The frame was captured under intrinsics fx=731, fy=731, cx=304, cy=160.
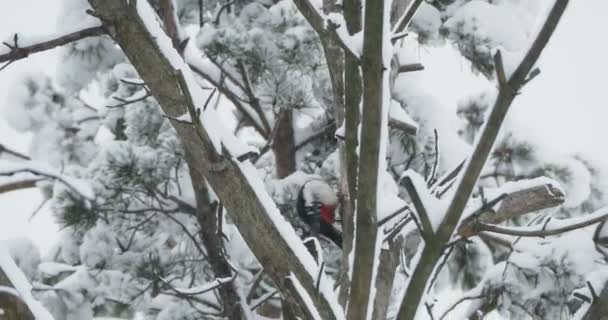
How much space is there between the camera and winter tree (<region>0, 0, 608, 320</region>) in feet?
3.43

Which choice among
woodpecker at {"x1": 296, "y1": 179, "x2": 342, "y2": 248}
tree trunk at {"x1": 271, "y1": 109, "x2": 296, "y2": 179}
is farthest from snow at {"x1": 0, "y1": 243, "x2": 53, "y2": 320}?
tree trunk at {"x1": 271, "y1": 109, "x2": 296, "y2": 179}

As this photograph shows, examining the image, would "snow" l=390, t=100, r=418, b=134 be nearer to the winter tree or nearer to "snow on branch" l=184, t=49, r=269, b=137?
the winter tree

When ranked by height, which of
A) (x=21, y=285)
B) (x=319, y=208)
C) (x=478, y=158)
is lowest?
(x=319, y=208)

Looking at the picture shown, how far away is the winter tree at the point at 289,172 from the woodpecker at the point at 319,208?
0.01m

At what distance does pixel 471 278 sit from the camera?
457 cm

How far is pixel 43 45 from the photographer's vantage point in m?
1.58

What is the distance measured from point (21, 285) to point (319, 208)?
219cm

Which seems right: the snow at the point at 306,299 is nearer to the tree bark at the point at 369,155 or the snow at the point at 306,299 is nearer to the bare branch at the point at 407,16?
the tree bark at the point at 369,155

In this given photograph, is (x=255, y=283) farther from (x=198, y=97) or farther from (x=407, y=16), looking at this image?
(x=198, y=97)

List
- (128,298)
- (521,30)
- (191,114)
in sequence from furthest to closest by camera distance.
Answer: (128,298), (521,30), (191,114)

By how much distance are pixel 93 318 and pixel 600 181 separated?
10.8 feet

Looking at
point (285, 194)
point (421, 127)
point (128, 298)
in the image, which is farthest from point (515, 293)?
point (128, 298)

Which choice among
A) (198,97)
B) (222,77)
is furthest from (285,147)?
(198,97)

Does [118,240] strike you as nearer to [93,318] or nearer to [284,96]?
[93,318]
